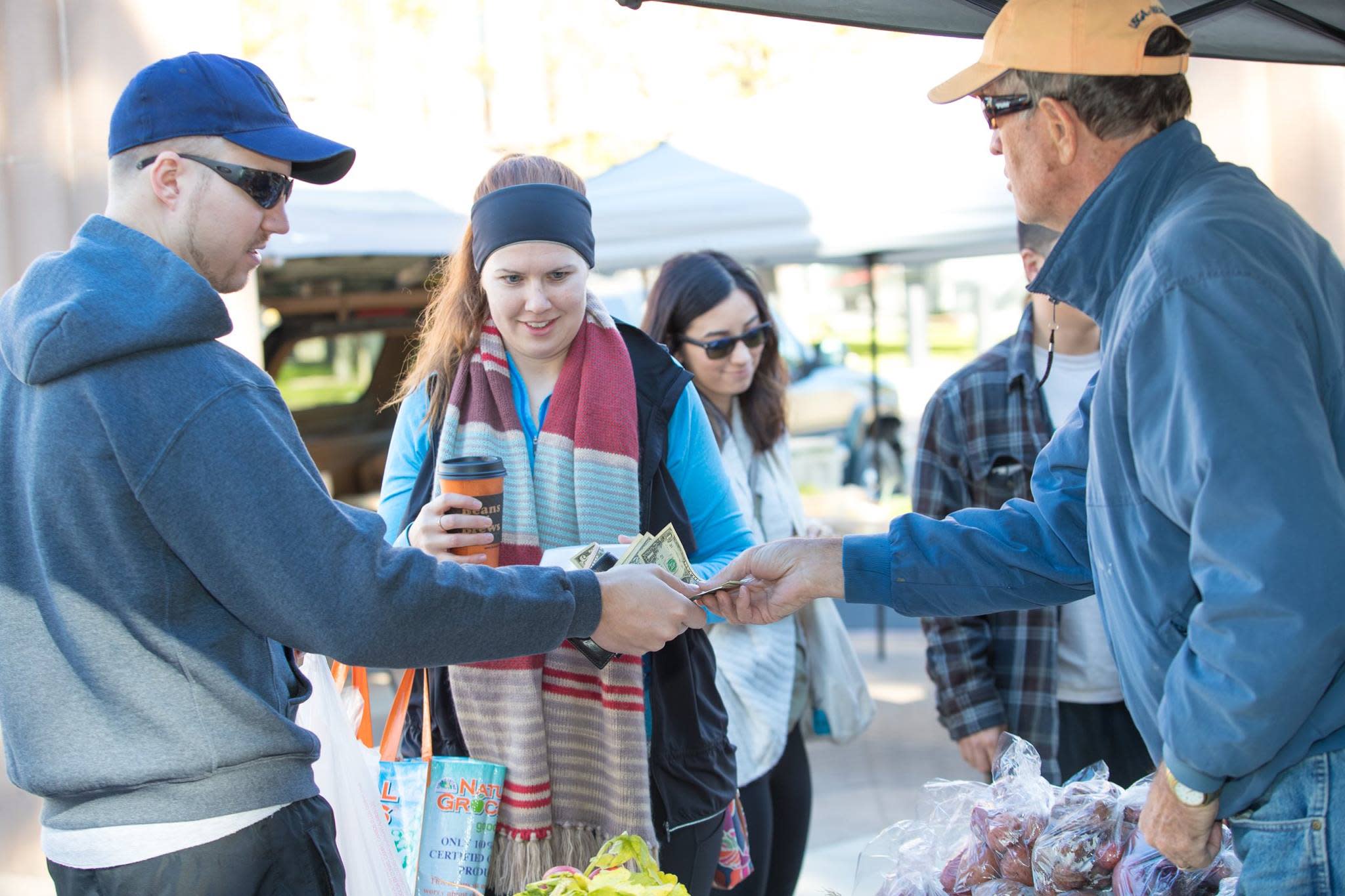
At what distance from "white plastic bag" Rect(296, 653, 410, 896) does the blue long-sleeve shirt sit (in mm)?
521

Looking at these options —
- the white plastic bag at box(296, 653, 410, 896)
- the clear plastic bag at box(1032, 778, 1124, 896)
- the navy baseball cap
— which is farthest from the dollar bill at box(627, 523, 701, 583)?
the navy baseball cap

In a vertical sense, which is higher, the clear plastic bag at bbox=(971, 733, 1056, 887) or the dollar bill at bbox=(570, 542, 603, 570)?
the dollar bill at bbox=(570, 542, 603, 570)

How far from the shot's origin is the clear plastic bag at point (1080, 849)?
2.13 m

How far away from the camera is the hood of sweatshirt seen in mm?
1684

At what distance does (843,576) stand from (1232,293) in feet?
3.47

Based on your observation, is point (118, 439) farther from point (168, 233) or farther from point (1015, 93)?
point (1015, 93)

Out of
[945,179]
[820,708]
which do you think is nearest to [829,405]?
[945,179]

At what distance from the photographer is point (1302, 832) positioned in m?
1.66

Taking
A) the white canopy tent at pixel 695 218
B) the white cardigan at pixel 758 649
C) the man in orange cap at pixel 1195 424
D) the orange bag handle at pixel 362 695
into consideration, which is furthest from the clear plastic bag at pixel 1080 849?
the white canopy tent at pixel 695 218

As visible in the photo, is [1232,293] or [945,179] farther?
[945,179]

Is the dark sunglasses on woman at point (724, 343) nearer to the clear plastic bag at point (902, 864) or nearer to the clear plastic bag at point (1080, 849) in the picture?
the clear plastic bag at point (902, 864)

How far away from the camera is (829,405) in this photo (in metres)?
13.0

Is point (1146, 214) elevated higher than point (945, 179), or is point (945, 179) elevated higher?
point (945, 179)

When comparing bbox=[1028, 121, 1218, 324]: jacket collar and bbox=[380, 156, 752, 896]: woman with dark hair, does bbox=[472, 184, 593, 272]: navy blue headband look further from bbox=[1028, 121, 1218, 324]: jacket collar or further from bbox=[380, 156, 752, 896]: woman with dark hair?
bbox=[1028, 121, 1218, 324]: jacket collar
